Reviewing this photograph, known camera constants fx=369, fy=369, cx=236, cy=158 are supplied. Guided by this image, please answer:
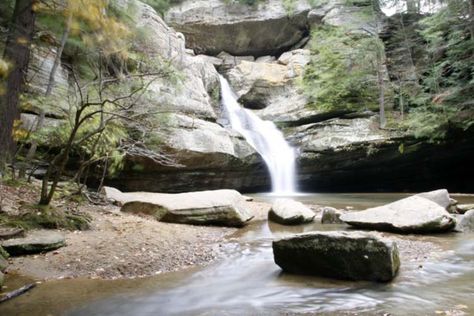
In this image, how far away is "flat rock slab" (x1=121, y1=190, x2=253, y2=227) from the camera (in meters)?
8.19

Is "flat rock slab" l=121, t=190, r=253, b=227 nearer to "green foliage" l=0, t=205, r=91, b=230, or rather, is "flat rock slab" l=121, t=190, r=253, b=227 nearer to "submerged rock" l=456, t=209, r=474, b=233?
"green foliage" l=0, t=205, r=91, b=230

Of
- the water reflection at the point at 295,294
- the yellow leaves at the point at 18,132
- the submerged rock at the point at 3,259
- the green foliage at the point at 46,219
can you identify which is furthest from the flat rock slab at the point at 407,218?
the yellow leaves at the point at 18,132

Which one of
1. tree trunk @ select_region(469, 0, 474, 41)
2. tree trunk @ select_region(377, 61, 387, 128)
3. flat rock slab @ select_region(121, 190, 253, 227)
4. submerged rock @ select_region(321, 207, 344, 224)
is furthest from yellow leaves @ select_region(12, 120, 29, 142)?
tree trunk @ select_region(469, 0, 474, 41)

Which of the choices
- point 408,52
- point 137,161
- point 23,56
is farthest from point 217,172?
point 408,52

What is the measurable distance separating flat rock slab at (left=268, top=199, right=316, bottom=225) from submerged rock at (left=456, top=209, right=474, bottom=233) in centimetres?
307

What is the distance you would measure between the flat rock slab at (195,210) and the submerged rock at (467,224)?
14.8ft

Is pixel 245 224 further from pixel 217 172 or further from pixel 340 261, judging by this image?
pixel 217 172

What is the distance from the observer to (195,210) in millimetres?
8266

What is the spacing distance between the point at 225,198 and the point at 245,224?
78cm

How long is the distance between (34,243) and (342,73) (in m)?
17.1

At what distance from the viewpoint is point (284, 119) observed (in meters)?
19.2

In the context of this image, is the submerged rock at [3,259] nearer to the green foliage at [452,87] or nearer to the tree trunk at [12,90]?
the tree trunk at [12,90]

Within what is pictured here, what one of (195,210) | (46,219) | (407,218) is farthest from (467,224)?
(46,219)

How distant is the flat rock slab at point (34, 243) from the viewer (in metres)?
5.15
